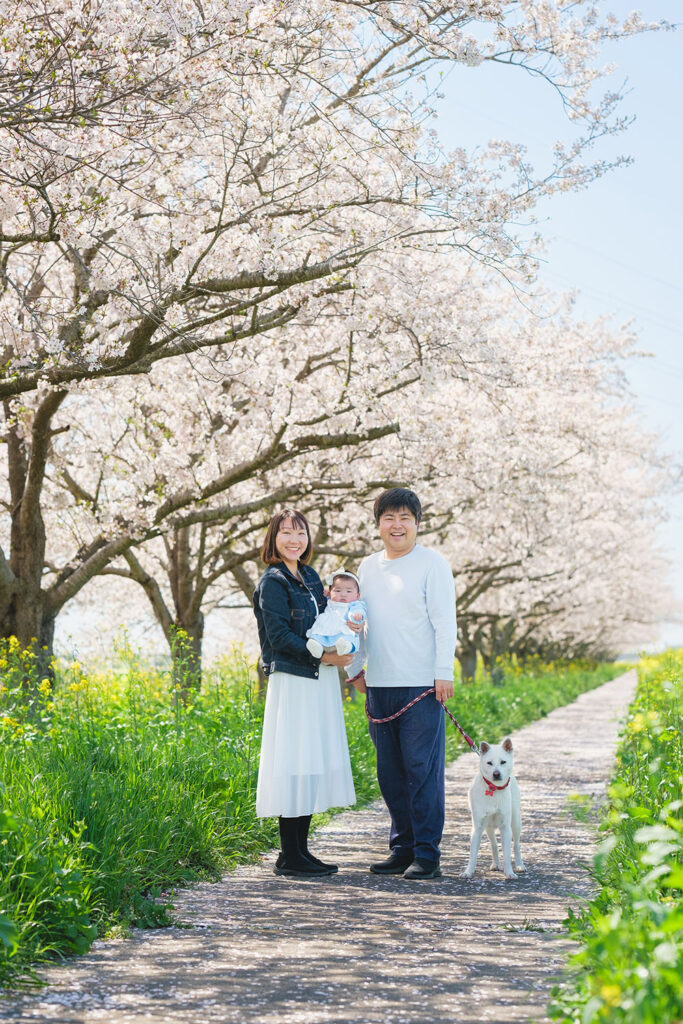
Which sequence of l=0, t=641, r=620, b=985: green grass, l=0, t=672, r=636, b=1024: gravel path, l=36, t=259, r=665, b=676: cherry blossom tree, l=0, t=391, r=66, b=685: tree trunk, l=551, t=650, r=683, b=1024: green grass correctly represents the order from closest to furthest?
l=551, t=650, r=683, b=1024: green grass, l=0, t=672, r=636, b=1024: gravel path, l=0, t=641, r=620, b=985: green grass, l=0, t=391, r=66, b=685: tree trunk, l=36, t=259, r=665, b=676: cherry blossom tree

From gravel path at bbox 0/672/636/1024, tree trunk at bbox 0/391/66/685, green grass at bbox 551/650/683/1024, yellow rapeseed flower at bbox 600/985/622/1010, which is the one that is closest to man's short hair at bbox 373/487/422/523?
green grass at bbox 551/650/683/1024

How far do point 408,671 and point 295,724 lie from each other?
0.75 metres

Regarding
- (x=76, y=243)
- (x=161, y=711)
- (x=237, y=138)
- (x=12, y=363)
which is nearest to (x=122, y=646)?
(x=161, y=711)

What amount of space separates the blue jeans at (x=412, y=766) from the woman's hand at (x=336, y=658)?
429 millimetres

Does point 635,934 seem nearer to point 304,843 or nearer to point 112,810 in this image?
point 112,810

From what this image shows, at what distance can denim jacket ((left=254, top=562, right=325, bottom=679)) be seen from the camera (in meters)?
6.07

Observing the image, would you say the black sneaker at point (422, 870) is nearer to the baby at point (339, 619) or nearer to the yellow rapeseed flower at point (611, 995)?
the baby at point (339, 619)

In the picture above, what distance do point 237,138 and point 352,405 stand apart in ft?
12.6

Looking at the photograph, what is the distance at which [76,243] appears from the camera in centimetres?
765

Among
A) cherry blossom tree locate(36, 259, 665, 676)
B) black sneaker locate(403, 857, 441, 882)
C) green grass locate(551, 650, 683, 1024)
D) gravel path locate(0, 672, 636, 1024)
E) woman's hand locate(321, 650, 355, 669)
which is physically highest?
cherry blossom tree locate(36, 259, 665, 676)

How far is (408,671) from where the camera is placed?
6.31 metres

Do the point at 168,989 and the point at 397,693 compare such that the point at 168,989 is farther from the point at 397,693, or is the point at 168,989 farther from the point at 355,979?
the point at 397,693

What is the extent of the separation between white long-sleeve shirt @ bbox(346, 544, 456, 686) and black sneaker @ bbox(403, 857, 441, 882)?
102 cm

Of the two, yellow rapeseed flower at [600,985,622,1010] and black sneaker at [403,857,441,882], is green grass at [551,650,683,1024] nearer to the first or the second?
yellow rapeseed flower at [600,985,622,1010]
